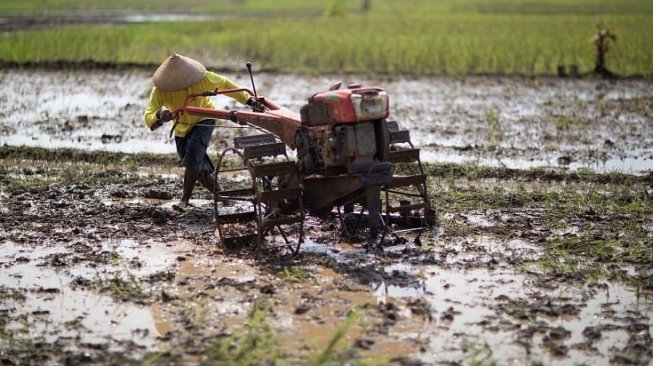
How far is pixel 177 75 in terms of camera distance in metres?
7.84

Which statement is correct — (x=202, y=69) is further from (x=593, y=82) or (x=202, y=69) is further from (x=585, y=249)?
(x=593, y=82)

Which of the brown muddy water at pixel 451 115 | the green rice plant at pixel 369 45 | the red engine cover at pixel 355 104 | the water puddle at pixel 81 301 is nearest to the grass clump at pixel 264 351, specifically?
the water puddle at pixel 81 301

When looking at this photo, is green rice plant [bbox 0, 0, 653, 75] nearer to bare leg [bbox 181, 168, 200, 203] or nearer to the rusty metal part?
bare leg [bbox 181, 168, 200, 203]

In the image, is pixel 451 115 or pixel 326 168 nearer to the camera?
pixel 326 168

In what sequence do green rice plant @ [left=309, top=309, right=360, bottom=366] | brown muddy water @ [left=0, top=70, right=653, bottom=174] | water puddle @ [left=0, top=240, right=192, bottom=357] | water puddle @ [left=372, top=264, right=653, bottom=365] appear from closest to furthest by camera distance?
1. green rice plant @ [left=309, top=309, right=360, bottom=366]
2. water puddle @ [left=372, top=264, right=653, bottom=365]
3. water puddle @ [left=0, top=240, right=192, bottom=357]
4. brown muddy water @ [left=0, top=70, right=653, bottom=174]

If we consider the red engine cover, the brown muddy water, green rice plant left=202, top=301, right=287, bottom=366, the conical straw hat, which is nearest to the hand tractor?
the red engine cover

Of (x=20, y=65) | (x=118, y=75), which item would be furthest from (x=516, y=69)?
(x=20, y=65)

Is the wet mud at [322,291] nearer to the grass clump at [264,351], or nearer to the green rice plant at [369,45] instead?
the grass clump at [264,351]

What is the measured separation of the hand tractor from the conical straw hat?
19 centimetres

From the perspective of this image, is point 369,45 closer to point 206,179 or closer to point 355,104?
point 206,179

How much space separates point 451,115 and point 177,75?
241 inches

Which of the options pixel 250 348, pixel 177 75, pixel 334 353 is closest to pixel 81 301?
pixel 250 348

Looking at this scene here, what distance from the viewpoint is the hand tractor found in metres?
6.46

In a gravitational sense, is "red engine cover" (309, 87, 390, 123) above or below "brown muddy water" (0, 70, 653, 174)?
above
